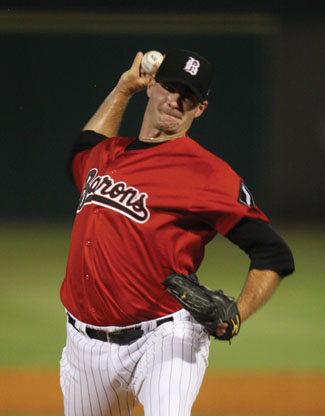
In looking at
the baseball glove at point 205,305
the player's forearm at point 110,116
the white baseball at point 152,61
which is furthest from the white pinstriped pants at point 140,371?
the white baseball at point 152,61

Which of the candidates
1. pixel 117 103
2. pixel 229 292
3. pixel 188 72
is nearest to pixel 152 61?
pixel 117 103

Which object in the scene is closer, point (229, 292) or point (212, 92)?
point (229, 292)

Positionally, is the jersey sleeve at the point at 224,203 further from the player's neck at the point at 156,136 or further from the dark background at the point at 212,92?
the dark background at the point at 212,92

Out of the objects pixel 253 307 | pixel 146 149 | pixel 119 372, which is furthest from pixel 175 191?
pixel 119 372

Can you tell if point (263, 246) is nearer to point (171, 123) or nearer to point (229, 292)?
point (171, 123)

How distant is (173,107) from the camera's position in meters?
2.74

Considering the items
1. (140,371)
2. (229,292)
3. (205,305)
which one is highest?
(205,305)

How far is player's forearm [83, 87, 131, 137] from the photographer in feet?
10.7

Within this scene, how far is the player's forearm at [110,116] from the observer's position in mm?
3270

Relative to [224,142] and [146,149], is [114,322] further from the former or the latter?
[224,142]

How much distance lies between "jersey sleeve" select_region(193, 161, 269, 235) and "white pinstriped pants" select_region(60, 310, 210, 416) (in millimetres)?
368

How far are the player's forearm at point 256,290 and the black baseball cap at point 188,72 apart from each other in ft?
2.35

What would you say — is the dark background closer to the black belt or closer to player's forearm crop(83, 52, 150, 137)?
player's forearm crop(83, 52, 150, 137)

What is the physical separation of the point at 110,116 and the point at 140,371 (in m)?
1.25
